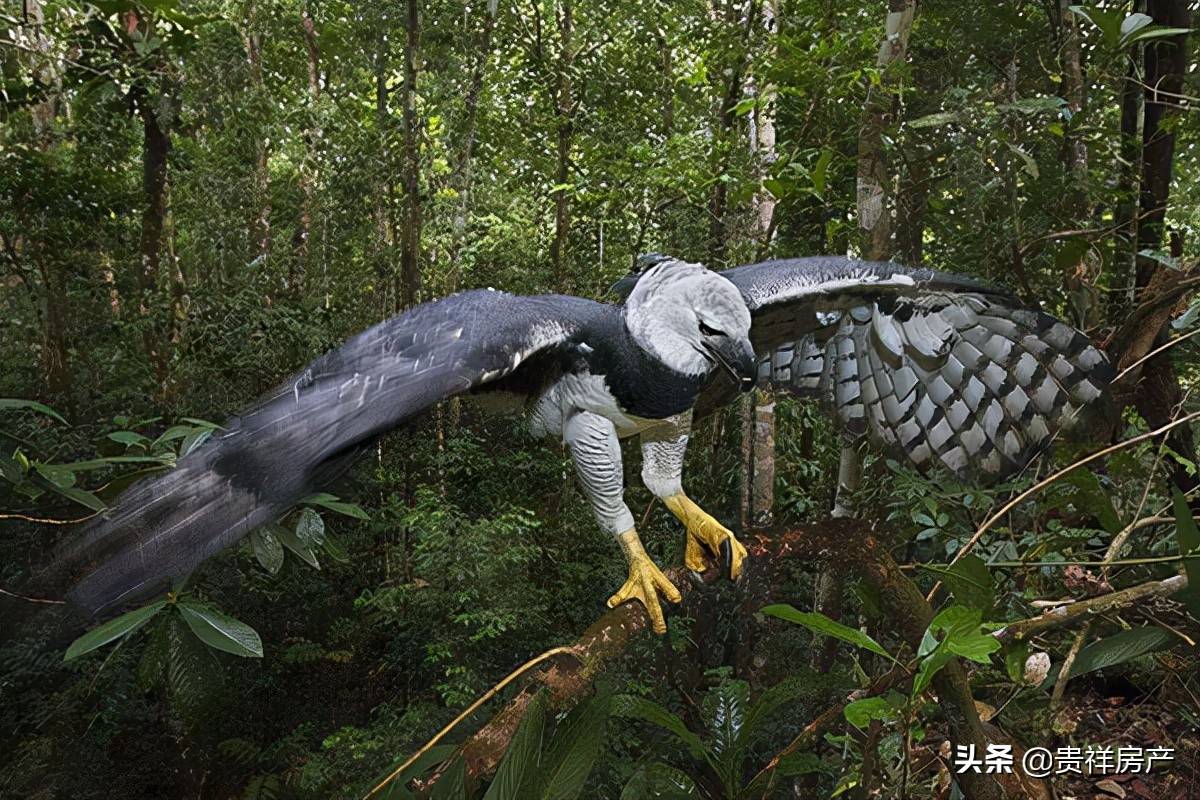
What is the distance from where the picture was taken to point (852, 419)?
82.3 inches

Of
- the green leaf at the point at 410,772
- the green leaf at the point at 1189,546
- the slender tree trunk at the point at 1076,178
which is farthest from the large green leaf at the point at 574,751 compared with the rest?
the slender tree trunk at the point at 1076,178

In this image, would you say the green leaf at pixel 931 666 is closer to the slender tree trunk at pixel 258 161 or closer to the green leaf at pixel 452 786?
the green leaf at pixel 452 786

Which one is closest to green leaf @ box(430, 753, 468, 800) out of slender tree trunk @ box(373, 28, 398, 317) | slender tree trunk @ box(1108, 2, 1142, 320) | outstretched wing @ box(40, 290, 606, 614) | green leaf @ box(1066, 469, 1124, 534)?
outstretched wing @ box(40, 290, 606, 614)

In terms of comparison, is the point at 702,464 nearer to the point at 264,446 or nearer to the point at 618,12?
the point at 618,12

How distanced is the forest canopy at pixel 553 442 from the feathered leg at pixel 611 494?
152 mm

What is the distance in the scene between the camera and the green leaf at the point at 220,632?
1.52 metres

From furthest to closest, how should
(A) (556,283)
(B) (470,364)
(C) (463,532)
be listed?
(A) (556,283), (C) (463,532), (B) (470,364)

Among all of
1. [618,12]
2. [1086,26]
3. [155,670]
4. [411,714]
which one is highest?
[618,12]

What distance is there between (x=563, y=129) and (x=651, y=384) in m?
3.35

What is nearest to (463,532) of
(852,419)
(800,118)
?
(852,419)

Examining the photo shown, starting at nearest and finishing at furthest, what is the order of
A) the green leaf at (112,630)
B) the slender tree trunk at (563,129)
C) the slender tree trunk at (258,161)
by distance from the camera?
the green leaf at (112,630) < the slender tree trunk at (563,129) < the slender tree trunk at (258,161)

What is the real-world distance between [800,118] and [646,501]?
206cm

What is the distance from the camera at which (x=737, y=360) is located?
1.51 meters

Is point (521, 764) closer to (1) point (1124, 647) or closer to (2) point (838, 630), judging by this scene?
(2) point (838, 630)
